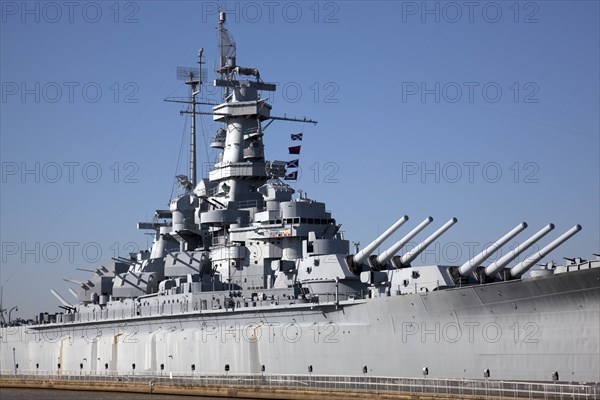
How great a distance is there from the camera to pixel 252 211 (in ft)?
136

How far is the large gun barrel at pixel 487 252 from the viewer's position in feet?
97.5

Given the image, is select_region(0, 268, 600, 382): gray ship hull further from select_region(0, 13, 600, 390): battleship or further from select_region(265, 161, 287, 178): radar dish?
select_region(265, 161, 287, 178): radar dish

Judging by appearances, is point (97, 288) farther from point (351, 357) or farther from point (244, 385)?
point (351, 357)

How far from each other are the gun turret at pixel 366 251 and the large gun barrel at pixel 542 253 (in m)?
4.74

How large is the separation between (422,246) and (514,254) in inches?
178

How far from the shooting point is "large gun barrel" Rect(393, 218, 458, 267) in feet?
105

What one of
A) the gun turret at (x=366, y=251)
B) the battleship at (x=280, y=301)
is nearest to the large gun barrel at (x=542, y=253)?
the battleship at (x=280, y=301)

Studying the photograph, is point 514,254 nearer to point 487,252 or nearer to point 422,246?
point 487,252

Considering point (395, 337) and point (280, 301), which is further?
point (280, 301)

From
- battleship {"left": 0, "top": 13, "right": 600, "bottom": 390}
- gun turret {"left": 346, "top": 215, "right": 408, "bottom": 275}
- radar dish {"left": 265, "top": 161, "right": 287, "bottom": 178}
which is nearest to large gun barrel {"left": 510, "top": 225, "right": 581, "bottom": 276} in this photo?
battleship {"left": 0, "top": 13, "right": 600, "bottom": 390}

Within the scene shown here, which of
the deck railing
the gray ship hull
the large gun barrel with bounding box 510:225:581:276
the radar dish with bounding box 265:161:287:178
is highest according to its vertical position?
the radar dish with bounding box 265:161:287:178

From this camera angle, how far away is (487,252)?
30094 mm

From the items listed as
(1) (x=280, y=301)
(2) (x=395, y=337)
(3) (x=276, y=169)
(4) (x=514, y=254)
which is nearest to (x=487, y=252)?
(4) (x=514, y=254)

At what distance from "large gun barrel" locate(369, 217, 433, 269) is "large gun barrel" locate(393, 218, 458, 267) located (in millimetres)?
509
